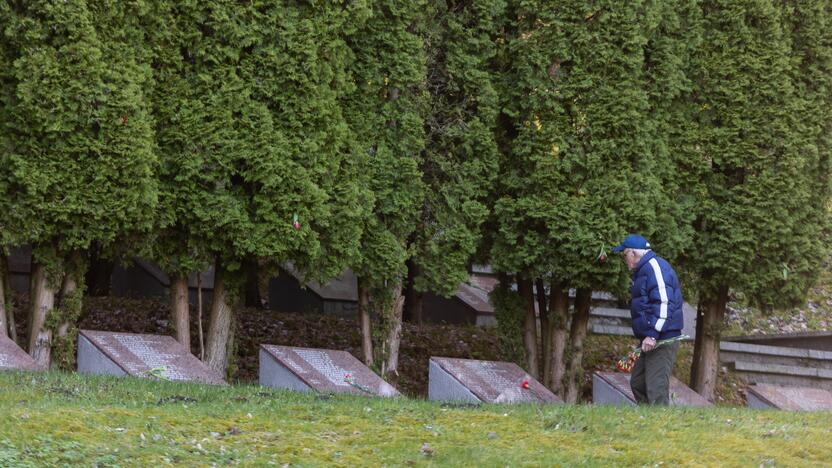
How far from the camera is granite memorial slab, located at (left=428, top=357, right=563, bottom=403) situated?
11.6m

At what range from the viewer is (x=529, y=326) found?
14352mm

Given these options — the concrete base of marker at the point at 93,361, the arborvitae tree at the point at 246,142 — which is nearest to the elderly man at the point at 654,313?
the arborvitae tree at the point at 246,142

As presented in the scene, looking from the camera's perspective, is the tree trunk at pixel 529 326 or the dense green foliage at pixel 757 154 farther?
the dense green foliage at pixel 757 154

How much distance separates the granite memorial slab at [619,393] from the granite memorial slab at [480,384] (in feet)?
2.86

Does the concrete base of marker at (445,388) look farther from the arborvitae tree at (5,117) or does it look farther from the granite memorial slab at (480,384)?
the arborvitae tree at (5,117)

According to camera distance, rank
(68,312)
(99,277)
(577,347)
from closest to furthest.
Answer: (68,312), (577,347), (99,277)

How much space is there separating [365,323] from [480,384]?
205 cm

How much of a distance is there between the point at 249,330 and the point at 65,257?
14.5ft

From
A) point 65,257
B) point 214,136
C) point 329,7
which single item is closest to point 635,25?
point 329,7

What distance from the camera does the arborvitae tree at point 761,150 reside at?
14602mm

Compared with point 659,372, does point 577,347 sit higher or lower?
higher

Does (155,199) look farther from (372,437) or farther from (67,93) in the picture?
(372,437)

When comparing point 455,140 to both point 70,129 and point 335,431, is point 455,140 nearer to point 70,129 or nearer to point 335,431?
point 70,129

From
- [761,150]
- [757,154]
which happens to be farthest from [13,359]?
[761,150]
